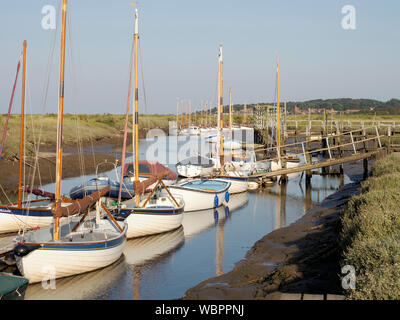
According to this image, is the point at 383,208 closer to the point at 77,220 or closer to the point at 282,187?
the point at 77,220

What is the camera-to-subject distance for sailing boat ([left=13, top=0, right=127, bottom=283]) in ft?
49.8

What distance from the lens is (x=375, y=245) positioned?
11.0 m

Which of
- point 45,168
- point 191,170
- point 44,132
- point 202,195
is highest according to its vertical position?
point 44,132

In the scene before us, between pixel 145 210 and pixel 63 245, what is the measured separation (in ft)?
20.4

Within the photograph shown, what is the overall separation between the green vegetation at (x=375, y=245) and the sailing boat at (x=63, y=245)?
8177 millimetres

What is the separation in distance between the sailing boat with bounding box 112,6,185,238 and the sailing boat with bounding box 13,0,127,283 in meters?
2.64

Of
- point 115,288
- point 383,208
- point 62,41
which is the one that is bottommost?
point 115,288

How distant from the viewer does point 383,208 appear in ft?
49.1

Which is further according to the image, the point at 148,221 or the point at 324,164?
the point at 324,164

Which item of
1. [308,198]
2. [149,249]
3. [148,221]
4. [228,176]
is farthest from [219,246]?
[308,198]

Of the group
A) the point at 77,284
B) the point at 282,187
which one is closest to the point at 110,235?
the point at 77,284

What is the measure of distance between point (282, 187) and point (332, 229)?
1877cm

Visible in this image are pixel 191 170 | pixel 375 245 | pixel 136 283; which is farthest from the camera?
pixel 191 170

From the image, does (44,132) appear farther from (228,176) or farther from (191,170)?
(228,176)
